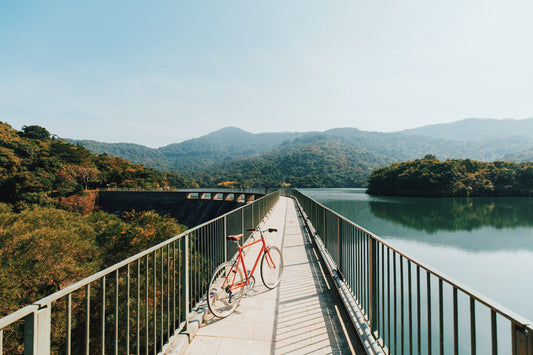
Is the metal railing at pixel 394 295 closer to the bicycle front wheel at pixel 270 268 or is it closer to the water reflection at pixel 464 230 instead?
the bicycle front wheel at pixel 270 268

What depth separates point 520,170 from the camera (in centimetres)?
6172

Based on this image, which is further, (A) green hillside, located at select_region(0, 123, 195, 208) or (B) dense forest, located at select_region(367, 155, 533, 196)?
(B) dense forest, located at select_region(367, 155, 533, 196)

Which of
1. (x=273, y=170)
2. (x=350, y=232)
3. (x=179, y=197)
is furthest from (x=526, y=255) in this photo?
(x=273, y=170)

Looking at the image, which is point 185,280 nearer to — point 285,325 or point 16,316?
point 285,325

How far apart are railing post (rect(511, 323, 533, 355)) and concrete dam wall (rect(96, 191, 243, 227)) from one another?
29360 mm

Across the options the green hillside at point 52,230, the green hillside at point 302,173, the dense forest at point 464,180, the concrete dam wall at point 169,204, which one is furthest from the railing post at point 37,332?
the green hillside at point 302,173

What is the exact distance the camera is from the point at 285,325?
3.40 metres

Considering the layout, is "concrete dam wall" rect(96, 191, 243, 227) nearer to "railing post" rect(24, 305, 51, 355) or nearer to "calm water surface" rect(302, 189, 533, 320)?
"calm water surface" rect(302, 189, 533, 320)

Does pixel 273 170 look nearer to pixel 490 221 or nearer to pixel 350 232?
pixel 490 221

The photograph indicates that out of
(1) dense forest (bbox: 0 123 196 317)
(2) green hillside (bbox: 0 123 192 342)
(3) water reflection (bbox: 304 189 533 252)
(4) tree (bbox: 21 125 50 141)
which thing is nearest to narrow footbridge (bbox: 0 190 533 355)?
(2) green hillside (bbox: 0 123 192 342)

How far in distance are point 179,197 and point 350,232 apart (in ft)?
133

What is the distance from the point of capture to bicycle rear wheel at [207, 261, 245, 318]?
11.8 ft

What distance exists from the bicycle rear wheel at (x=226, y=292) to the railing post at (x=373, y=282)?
1.76m

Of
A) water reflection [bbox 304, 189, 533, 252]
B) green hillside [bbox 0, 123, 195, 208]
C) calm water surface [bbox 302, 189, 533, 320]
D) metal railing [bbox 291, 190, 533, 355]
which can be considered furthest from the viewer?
green hillside [bbox 0, 123, 195, 208]
